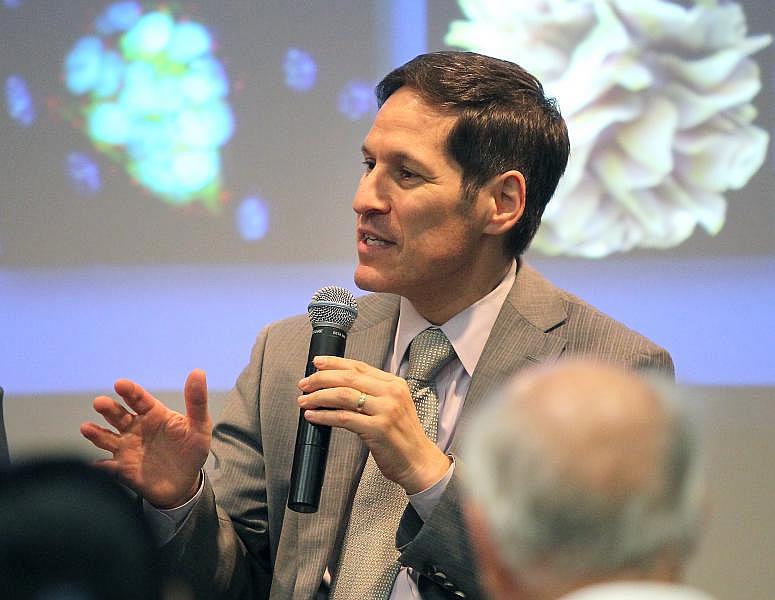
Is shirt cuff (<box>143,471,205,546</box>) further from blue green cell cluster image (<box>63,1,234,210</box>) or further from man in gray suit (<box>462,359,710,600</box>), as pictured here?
blue green cell cluster image (<box>63,1,234,210</box>)

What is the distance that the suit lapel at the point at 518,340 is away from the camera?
6.94 ft

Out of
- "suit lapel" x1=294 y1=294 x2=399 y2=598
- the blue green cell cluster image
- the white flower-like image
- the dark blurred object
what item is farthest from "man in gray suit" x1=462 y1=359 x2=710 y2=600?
the blue green cell cluster image

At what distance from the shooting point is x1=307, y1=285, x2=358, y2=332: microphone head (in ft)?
6.26

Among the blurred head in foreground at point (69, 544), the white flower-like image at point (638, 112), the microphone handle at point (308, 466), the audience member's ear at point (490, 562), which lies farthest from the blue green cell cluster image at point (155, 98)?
the blurred head in foreground at point (69, 544)

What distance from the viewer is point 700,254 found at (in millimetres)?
3291

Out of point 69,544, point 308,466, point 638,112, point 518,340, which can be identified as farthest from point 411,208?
point 69,544

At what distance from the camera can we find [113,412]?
1912 mm

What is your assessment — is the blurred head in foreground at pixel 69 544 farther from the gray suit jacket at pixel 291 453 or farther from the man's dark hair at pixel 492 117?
the man's dark hair at pixel 492 117

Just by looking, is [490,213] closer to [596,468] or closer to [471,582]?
[471,582]

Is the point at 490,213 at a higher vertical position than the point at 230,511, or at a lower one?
higher

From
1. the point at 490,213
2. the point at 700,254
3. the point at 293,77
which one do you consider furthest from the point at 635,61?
the point at 490,213

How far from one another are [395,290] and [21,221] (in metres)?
1.62

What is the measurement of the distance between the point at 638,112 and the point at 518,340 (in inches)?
54.2

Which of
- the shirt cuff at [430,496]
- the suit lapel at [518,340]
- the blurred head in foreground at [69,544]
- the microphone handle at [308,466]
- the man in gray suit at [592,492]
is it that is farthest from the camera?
the suit lapel at [518,340]
